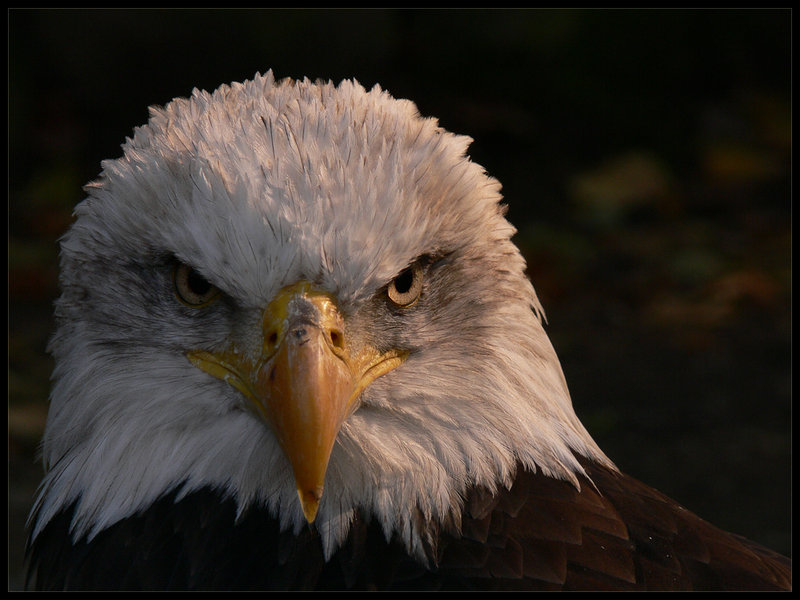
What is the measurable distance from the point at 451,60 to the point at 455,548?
18.6 ft

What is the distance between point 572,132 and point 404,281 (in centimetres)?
537

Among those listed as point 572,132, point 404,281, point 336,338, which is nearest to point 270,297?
point 336,338

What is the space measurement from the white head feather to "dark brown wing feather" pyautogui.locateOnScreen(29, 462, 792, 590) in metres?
0.04

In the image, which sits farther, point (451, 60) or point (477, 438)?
point (451, 60)

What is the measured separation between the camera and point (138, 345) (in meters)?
2.41

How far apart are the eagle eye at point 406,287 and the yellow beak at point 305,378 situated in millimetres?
150

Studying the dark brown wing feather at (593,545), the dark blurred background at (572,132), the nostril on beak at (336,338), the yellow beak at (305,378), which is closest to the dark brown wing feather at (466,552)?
the dark brown wing feather at (593,545)

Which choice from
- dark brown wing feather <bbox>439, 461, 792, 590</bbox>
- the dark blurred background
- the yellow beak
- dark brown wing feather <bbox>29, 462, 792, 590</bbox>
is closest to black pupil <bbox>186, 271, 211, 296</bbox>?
the yellow beak

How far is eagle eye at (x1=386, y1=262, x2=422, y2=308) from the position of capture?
2307 millimetres

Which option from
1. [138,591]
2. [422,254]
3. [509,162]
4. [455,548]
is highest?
[509,162]

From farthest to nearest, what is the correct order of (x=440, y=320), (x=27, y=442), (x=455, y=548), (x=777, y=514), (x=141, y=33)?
(x=141, y=33) → (x=27, y=442) → (x=777, y=514) → (x=440, y=320) → (x=455, y=548)

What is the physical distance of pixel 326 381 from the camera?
2045 mm

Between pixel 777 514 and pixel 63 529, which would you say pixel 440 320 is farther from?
pixel 777 514

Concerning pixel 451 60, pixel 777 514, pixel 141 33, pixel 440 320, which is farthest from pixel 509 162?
pixel 440 320
